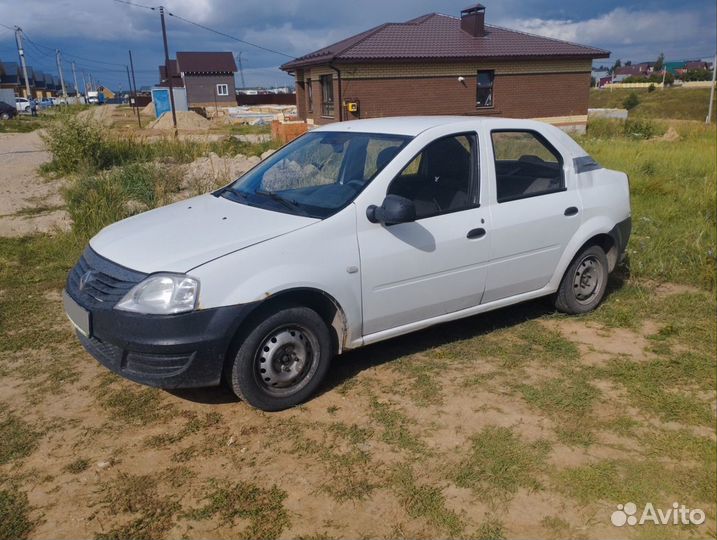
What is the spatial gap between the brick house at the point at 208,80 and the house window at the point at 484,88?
38.4 meters

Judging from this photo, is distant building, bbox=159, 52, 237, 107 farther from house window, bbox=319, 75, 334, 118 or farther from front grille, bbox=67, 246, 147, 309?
front grille, bbox=67, 246, 147, 309

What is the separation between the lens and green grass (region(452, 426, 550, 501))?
3072mm

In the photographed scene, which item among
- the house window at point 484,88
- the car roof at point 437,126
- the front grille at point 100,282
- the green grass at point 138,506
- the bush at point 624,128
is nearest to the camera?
the green grass at point 138,506

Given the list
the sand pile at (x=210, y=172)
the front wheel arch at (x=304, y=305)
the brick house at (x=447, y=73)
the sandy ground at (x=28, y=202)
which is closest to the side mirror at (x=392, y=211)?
the front wheel arch at (x=304, y=305)

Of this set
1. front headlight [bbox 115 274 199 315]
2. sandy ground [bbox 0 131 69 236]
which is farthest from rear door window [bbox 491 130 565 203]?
sandy ground [bbox 0 131 69 236]

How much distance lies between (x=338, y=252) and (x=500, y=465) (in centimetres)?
160

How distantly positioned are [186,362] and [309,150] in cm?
215

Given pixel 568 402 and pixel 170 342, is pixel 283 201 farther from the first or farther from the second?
pixel 568 402

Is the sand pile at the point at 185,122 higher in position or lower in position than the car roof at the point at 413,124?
higher

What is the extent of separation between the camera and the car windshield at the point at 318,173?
4078 mm

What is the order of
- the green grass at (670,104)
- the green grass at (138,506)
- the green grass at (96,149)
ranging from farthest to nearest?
the green grass at (670,104) → the green grass at (96,149) → the green grass at (138,506)

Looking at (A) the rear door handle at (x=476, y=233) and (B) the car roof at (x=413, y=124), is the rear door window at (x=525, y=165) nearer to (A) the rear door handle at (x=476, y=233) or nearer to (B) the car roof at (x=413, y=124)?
(B) the car roof at (x=413, y=124)

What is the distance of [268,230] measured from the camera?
12.2ft

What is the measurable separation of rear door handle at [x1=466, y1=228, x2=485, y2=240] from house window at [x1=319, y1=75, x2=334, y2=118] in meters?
22.8
